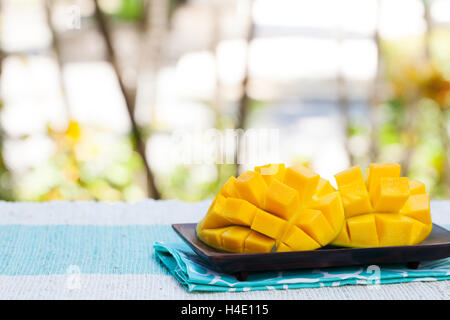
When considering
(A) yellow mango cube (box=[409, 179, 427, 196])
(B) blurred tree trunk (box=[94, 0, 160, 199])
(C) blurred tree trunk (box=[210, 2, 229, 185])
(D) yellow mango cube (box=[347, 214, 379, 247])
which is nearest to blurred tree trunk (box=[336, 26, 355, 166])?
(C) blurred tree trunk (box=[210, 2, 229, 185])

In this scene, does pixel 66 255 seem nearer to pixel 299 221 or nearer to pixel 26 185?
pixel 299 221

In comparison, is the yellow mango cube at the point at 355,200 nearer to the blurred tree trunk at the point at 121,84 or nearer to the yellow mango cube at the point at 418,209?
the yellow mango cube at the point at 418,209

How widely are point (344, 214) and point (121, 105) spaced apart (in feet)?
5.58

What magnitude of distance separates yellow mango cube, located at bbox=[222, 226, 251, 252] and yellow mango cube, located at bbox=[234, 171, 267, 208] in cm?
4

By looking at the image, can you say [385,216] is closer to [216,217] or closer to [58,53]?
[216,217]

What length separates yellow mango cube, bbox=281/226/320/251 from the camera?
2.77 ft

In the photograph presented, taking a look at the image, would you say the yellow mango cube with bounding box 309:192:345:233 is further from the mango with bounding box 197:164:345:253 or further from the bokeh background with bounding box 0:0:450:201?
the bokeh background with bounding box 0:0:450:201

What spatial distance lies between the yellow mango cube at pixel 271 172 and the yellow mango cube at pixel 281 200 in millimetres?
28

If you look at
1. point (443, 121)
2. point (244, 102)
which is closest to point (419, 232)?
point (244, 102)

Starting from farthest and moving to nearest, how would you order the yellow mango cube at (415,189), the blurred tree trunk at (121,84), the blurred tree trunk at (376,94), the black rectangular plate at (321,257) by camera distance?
the blurred tree trunk at (376,94) → the blurred tree trunk at (121,84) → the yellow mango cube at (415,189) → the black rectangular plate at (321,257)

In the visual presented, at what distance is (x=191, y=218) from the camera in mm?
1295

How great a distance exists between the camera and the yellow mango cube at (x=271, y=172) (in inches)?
35.1

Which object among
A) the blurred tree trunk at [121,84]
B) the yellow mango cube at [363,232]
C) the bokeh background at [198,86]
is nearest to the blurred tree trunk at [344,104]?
the bokeh background at [198,86]
